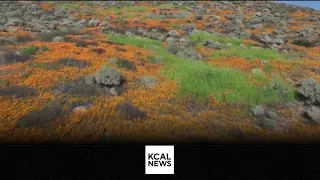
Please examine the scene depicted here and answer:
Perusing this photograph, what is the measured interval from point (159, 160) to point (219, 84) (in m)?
5.39

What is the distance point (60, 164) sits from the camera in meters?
9.23

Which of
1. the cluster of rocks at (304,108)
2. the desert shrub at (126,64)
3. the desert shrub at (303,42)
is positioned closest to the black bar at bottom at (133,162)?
the cluster of rocks at (304,108)

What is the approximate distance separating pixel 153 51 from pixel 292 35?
267 inches

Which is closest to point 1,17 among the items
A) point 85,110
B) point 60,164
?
point 85,110

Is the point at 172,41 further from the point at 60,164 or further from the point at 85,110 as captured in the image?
the point at 60,164

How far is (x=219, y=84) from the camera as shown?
13516 mm

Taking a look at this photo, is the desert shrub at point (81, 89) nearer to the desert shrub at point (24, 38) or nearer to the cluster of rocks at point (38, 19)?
the desert shrub at point (24, 38)

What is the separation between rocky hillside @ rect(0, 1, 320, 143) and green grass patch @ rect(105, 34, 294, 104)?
0.04 m

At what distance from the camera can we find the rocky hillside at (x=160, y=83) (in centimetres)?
1104

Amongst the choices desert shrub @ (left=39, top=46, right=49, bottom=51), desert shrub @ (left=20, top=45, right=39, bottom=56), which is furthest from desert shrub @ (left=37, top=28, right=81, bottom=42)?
desert shrub @ (left=20, top=45, right=39, bottom=56)

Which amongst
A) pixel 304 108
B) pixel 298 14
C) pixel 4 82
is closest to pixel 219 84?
pixel 304 108

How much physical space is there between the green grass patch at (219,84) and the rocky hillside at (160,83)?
0.04 m

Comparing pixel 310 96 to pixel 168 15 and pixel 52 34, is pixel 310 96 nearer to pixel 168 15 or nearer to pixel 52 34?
pixel 52 34

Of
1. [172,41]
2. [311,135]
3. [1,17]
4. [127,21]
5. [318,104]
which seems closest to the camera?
[311,135]
